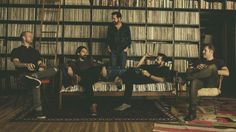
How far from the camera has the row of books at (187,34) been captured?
6.95 metres

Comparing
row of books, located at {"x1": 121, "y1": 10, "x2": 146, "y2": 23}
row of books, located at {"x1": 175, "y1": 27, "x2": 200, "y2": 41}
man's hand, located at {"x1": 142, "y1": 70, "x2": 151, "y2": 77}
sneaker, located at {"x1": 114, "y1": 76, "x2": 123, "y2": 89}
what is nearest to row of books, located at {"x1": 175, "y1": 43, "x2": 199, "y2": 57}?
row of books, located at {"x1": 175, "y1": 27, "x2": 200, "y2": 41}

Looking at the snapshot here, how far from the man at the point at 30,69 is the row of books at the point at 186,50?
318 centimetres

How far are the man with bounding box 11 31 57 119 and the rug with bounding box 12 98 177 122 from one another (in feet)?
0.82

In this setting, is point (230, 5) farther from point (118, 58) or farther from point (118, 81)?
point (118, 81)

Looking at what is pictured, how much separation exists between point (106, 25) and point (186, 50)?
1.79 meters

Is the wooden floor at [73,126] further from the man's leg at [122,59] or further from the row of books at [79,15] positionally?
the row of books at [79,15]

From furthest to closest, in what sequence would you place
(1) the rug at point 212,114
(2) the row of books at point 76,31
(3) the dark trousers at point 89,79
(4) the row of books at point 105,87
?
(2) the row of books at point 76,31 < (4) the row of books at point 105,87 < (3) the dark trousers at point 89,79 < (1) the rug at point 212,114

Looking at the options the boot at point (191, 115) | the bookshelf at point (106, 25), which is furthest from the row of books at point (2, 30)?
the boot at point (191, 115)

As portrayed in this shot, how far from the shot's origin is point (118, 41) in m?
6.21

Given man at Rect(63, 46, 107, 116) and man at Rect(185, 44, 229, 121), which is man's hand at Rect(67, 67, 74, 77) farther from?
man at Rect(185, 44, 229, 121)

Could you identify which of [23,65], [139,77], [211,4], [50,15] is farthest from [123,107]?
[211,4]

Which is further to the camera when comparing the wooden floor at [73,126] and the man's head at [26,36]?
the man's head at [26,36]

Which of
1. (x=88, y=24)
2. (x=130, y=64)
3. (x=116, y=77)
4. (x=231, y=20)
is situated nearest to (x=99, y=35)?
(x=88, y=24)

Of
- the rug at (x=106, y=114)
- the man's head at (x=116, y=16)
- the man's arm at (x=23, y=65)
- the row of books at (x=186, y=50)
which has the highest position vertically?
the man's head at (x=116, y=16)
